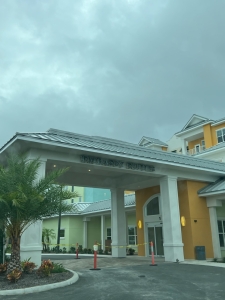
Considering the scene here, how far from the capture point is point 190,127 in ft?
130

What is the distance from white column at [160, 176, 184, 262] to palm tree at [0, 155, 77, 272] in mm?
9167

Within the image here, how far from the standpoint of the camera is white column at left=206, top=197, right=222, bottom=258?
66.1 feet

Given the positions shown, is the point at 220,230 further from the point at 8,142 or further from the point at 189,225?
the point at 8,142

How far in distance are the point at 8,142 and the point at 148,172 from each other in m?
8.21

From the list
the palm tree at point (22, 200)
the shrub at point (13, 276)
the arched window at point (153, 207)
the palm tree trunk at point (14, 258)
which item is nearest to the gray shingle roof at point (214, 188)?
the arched window at point (153, 207)

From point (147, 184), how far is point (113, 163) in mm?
6568

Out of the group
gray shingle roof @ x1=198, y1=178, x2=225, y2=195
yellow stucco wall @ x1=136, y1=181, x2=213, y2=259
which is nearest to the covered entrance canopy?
gray shingle roof @ x1=198, y1=178, x2=225, y2=195

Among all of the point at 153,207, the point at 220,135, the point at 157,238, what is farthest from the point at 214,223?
the point at 220,135

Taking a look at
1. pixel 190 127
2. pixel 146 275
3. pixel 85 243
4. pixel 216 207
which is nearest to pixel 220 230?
pixel 216 207

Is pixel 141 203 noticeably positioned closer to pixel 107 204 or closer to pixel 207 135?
pixel 107 204

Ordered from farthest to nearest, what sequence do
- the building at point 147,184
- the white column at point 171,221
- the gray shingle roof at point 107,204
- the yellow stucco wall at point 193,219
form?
the gray shingle roof at point 107,204
the yellow stucco wall at point 193,219
the white column at point 171,221
the building at point 147,184

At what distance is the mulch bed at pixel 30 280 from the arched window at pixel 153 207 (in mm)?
12480

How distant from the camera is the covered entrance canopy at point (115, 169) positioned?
47.0 feet

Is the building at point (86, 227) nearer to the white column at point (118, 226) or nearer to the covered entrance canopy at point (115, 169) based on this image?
the white column at point (118, 226)
